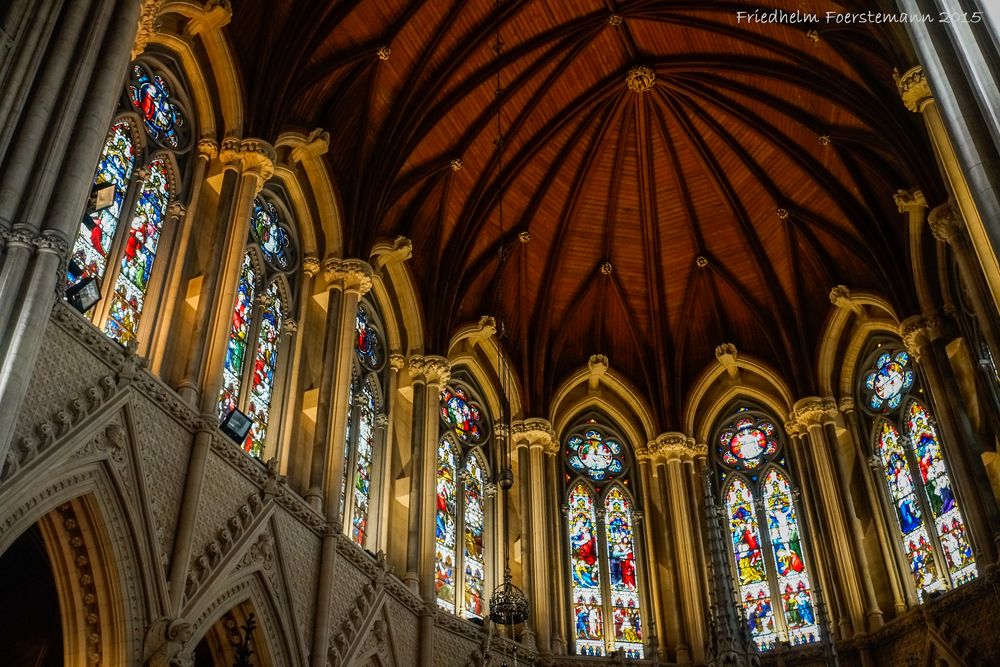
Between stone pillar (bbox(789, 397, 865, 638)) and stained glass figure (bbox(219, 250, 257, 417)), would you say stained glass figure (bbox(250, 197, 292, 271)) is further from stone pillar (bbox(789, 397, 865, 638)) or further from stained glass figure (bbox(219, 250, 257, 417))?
stone pillar (bbox(789, 397, 865, 638))

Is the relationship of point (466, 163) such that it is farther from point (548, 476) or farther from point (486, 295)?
point (548, 476)

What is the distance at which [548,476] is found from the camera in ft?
76.1

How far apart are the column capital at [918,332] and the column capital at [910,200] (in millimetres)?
2055

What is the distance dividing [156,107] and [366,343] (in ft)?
20.2

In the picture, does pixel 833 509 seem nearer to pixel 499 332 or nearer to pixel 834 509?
pixel 834 509

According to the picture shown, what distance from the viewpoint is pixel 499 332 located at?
23.6 metres

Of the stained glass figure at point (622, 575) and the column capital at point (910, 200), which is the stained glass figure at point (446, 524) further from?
the column capital at point (910, 200)

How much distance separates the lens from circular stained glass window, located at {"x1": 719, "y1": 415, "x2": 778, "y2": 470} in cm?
2394

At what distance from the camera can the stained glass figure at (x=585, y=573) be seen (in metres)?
21.6

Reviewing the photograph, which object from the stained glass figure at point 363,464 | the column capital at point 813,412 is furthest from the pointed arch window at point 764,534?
the stained glass figure at point 363,464

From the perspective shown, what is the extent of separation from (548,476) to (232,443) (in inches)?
397

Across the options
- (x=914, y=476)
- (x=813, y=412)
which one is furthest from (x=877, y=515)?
(x=813, y=412)

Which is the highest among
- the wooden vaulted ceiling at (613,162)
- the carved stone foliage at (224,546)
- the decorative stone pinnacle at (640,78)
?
the decorative stone pinnacle at (640,78)

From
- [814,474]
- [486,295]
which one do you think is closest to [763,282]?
[814,474]
